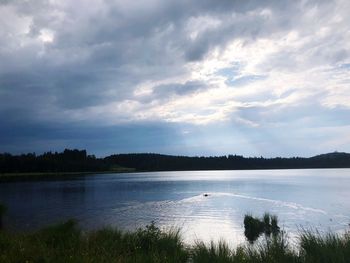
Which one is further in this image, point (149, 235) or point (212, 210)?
point (212, 210)

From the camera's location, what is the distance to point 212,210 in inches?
1880

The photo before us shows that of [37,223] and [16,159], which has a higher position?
[16,159]

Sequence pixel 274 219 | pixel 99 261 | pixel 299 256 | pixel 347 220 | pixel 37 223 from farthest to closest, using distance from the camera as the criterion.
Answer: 1. pixel 347 220
2. pixel 37 223
3. pixel 274 219
4. pixel 299 256
5. pixel 99 261

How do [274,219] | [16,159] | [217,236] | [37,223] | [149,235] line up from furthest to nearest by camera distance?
[16,159] < [37,223] < [274,219] < [217,236] < [149,235]

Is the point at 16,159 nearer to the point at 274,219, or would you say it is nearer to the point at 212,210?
the point at 212,210

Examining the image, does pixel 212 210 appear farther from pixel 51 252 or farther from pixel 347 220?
pixel 51 252

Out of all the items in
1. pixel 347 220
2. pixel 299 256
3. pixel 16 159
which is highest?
pixel 16 159

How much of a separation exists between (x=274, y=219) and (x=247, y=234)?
3757mm

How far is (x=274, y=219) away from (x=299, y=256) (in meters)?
21.7

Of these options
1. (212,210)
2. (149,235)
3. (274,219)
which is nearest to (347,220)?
(274,219)

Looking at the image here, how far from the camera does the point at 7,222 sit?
3559 centimetres

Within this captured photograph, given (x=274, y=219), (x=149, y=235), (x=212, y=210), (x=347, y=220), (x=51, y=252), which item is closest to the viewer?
(x=51, y=252)

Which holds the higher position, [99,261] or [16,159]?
Result: [16,159]

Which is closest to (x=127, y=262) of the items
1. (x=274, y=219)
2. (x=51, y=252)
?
(x=51, y=252)
